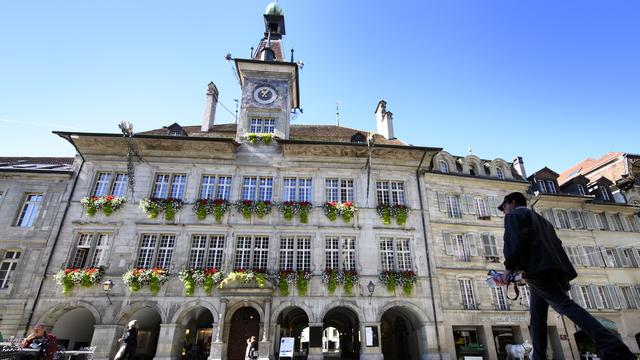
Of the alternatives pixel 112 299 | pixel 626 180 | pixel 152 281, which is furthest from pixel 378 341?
pixel 626 180

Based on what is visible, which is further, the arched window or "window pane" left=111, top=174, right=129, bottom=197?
the arched window

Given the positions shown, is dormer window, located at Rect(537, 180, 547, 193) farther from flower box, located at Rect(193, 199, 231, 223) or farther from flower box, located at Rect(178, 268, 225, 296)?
flower box, located at Rect(178, 268, 225, 296)

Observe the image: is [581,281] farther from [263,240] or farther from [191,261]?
[191,261]

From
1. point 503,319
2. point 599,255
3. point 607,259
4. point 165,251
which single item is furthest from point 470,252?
point 165,251

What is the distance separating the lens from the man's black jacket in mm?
3537

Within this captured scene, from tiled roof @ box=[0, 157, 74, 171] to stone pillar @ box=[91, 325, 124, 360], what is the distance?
984 cm

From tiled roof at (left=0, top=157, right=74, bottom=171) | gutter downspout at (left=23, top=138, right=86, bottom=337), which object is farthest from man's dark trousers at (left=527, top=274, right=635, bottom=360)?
tiled roof at (left=0, top=157, right=74, bottom=171)

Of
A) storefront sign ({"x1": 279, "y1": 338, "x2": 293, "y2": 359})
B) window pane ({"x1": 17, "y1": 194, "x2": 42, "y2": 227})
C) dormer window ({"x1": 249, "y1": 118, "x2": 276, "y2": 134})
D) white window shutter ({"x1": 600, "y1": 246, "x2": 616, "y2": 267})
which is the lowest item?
storefront sign ({"x1": 279, "y1": 338, "x2": 293, "y2": 359})

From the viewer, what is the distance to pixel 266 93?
72.7ft

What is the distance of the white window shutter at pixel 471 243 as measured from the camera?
20.4m

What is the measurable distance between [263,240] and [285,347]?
5.73 metres

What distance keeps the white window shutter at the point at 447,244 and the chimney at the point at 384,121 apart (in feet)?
25.4

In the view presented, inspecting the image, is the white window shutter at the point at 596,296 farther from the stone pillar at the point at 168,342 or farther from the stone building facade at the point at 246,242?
the stone pillar at the point at 168,342

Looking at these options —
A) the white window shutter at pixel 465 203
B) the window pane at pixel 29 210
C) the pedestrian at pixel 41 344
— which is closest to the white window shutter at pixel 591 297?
the white window shutter at pixel 465 203
